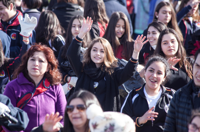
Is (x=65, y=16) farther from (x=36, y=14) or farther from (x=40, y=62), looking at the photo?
(x=40, y=62)

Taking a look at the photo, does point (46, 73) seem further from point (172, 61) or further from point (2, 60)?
point (172, 61)

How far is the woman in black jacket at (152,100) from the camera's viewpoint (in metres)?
3.81

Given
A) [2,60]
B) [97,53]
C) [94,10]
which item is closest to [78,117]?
[97,53]

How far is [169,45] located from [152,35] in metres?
0.70

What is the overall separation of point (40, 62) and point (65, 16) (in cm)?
249

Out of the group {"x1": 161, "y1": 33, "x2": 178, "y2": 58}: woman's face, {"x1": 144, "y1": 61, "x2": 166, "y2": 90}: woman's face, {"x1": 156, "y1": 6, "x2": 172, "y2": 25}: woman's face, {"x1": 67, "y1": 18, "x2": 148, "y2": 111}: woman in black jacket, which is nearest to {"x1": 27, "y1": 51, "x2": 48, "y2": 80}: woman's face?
{"x1": 67, "y1": 18, "x2": 148, "y2": 111}: woman in black jacket

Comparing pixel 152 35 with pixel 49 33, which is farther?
pixel 49 33

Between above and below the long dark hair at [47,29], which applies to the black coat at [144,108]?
below

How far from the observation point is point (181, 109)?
319 centimetres

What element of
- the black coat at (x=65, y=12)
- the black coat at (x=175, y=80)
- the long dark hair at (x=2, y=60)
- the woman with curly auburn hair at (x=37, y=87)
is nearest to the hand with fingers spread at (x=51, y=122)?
the woman with curly auburn hair at (x=37, y=87)

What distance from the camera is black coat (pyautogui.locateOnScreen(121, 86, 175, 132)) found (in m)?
3.81

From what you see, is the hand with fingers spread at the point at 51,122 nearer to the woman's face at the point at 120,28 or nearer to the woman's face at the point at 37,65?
the woman's face at the point at 37,65

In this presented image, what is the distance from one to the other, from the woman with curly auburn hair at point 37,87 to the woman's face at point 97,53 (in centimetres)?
61

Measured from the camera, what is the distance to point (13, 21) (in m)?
5.29
